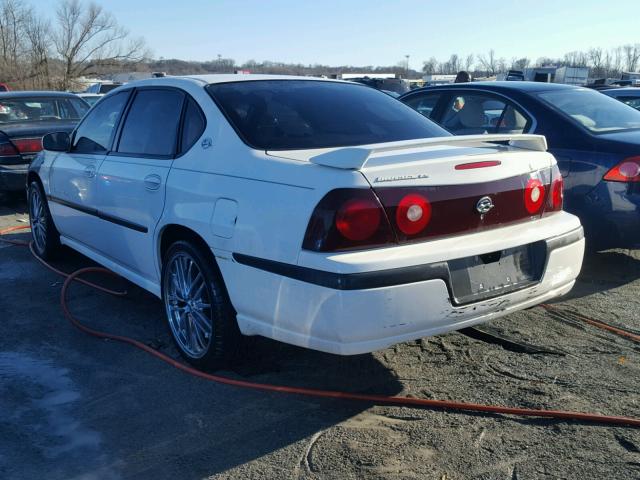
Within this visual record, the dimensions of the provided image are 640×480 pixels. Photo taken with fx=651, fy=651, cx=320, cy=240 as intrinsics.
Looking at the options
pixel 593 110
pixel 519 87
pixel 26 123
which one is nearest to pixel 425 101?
pixel 519 87

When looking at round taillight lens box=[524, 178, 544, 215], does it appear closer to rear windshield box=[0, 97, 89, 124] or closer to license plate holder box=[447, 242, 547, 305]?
license plate holder box=[447, 242, 547, 305]

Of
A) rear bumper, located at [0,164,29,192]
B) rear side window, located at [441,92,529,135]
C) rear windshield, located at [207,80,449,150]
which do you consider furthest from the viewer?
rear bumper, located at [0,164,29,192]

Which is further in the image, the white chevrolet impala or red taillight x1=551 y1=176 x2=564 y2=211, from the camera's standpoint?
red taillight x1=551 y1=176 x2=564 y2=211

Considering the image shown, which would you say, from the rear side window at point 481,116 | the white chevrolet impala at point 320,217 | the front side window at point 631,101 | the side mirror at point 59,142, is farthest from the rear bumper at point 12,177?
the front side window at point 631,101

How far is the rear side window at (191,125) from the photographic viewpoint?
3.68 meters

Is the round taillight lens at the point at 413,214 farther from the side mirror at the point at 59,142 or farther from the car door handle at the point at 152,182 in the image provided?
the side mirror at the point at 59,142

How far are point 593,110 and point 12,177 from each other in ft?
22.0

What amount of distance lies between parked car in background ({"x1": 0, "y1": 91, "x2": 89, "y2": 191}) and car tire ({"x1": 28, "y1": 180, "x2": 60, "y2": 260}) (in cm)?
214

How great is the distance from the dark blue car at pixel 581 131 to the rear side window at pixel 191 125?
9.72 ft

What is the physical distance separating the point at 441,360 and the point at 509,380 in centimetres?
42

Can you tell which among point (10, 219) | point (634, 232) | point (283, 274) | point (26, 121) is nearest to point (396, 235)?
point (283, 274)

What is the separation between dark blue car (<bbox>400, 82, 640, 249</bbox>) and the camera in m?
4.86

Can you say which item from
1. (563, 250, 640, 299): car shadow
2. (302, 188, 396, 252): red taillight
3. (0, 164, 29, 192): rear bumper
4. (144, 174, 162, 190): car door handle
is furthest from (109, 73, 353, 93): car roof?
(0, 164, 29, 192): rear bumper

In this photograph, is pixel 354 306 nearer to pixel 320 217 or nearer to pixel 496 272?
pixel 320 217
